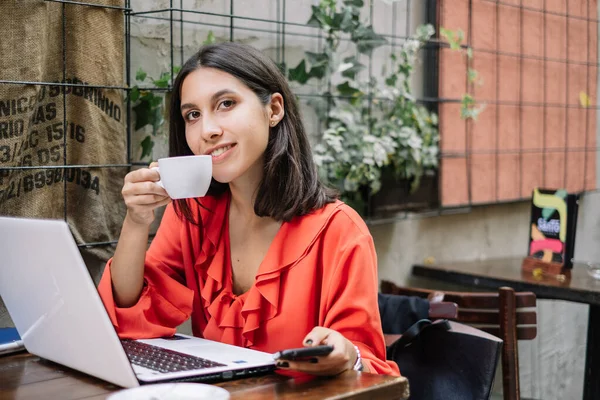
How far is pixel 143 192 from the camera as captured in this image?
1.49m

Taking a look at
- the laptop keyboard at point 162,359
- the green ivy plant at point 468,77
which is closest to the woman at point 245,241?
the laptop keyboard at point 162,359

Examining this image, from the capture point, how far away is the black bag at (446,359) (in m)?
1.75

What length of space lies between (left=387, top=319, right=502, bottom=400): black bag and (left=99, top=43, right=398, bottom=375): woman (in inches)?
12.7

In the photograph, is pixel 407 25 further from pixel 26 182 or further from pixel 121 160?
pixel 26 182

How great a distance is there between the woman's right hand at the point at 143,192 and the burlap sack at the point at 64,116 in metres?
0.53

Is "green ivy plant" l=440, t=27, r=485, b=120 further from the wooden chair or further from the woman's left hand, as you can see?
the woman's left hand

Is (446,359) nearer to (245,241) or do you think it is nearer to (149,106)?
(245,241)

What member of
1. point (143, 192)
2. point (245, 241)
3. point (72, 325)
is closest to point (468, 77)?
point (245, 241)

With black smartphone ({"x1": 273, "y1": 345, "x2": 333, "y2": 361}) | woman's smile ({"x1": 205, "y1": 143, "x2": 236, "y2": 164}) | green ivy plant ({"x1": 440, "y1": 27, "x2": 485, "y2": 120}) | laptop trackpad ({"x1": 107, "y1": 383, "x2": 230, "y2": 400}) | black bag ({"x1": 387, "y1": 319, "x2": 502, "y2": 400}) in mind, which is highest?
green ivy plant ({"x1": 440, "y1": 27, "x2": 485, "y2": 120})

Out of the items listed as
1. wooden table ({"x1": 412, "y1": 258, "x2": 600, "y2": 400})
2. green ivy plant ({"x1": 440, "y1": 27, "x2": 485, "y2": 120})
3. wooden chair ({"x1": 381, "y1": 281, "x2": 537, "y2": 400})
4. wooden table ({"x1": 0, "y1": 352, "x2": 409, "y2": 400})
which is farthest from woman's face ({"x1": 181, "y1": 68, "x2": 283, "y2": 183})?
green ivy plant ({"x1": 440, "y1": 27, "x2": 485, "y2": 120})

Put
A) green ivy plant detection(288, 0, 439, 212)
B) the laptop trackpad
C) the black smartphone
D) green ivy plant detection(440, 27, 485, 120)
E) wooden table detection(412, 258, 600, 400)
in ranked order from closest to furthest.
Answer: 1. the laptop trackpad
2. the black smartphone
3. wooden table detection(412, 258, 600, 400)
4. green ivy plant detection(288, 0, 439, 212)
5. green ivy plant detection(440, 27, 485, 120)

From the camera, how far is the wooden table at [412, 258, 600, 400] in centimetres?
260

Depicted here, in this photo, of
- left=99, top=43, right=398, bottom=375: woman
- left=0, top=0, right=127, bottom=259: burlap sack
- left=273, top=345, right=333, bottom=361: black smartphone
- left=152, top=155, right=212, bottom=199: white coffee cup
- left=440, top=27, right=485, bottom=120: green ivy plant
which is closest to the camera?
left=273, top=345, right=333, bottom=361: black smartphone

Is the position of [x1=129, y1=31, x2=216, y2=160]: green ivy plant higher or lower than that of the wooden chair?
higher
